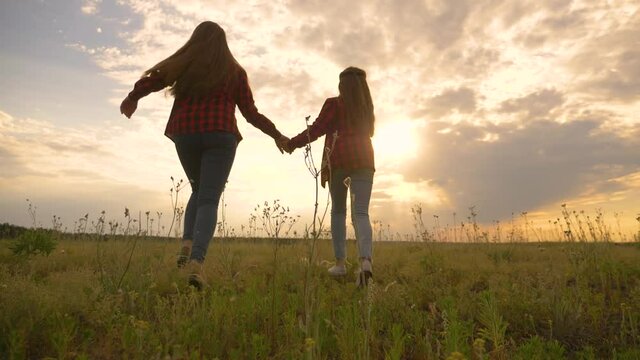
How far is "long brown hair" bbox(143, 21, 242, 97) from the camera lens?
3.94 m

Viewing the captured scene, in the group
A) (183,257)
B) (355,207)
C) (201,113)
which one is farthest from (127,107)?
(355,207)

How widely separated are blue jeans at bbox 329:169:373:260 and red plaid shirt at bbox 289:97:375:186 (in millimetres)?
104

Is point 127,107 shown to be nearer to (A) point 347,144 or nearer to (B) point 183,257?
(B) point 183,257

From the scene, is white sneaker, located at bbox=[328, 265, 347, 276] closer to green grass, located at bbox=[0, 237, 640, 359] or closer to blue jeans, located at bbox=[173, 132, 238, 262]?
green grass, located at bbox=[0, 237, 640, 359]

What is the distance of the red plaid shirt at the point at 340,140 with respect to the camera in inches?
182

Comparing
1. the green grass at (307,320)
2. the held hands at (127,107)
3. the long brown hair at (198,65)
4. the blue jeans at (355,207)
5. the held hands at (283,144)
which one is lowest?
the green grass at (307,320)

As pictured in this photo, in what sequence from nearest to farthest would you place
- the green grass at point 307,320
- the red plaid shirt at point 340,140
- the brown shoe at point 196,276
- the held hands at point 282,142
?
the green grass at point 307,320, the brown shoe at point 196,276, the red plaid shirt at point 340,140, the held hands at point 282,142

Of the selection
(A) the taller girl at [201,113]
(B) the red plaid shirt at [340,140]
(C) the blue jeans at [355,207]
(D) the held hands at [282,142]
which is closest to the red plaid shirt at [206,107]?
(A) the taller girl at [201,113]

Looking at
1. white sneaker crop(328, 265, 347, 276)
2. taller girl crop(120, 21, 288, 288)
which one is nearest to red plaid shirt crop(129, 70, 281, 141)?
taller girl crop(120, 21, 288, 288)

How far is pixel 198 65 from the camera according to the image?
3.92m

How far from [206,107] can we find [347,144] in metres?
1.60

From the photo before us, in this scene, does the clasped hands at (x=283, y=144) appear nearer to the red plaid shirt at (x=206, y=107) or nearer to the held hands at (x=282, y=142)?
the held hands at (x=282, y=142)

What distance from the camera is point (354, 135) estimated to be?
477 centimetres

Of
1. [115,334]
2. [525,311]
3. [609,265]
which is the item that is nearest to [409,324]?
[525,311]
